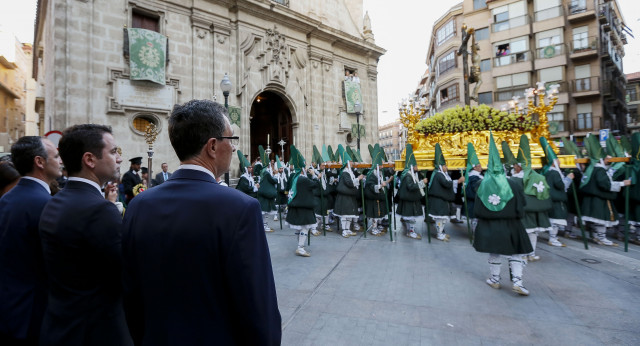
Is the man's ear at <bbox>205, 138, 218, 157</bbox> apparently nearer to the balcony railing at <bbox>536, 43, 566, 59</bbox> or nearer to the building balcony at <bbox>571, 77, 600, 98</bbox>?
the building balcony at <bbox>571, 77, 600, 98</bbox>

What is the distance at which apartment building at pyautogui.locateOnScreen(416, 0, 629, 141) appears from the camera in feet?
89.7

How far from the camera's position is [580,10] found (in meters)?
27.7

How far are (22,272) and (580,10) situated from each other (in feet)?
129

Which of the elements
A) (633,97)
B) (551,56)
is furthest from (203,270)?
(633,97)

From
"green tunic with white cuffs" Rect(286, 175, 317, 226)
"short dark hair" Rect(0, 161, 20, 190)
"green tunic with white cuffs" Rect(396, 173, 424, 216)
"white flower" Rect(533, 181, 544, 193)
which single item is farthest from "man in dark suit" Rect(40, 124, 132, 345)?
"green tunic with white cuffs" Rect(396, 173, 424, 216)

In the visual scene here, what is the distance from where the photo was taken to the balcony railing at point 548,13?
28.3 m

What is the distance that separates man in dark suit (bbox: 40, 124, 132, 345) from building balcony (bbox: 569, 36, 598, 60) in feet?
119

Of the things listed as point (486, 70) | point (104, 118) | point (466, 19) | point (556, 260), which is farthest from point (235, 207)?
point (466, 19)

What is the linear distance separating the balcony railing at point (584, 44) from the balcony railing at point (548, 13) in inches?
118

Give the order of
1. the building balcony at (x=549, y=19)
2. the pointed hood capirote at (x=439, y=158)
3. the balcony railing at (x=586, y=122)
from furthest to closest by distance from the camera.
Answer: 1. the building balcony at (x=549, y=19)
2. the balcony railing at (x=586, y=122)
3. the pointed hood capirote at (x=439, y=158)

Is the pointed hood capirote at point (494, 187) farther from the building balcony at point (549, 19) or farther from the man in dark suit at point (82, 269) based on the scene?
the building balcony at point (549, 19)

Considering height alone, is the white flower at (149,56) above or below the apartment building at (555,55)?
below

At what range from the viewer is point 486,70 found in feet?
104

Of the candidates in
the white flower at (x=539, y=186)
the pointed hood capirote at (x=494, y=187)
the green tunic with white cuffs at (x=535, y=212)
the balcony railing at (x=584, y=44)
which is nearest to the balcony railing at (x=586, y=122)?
the balcony railing at (x=584, y=44)
